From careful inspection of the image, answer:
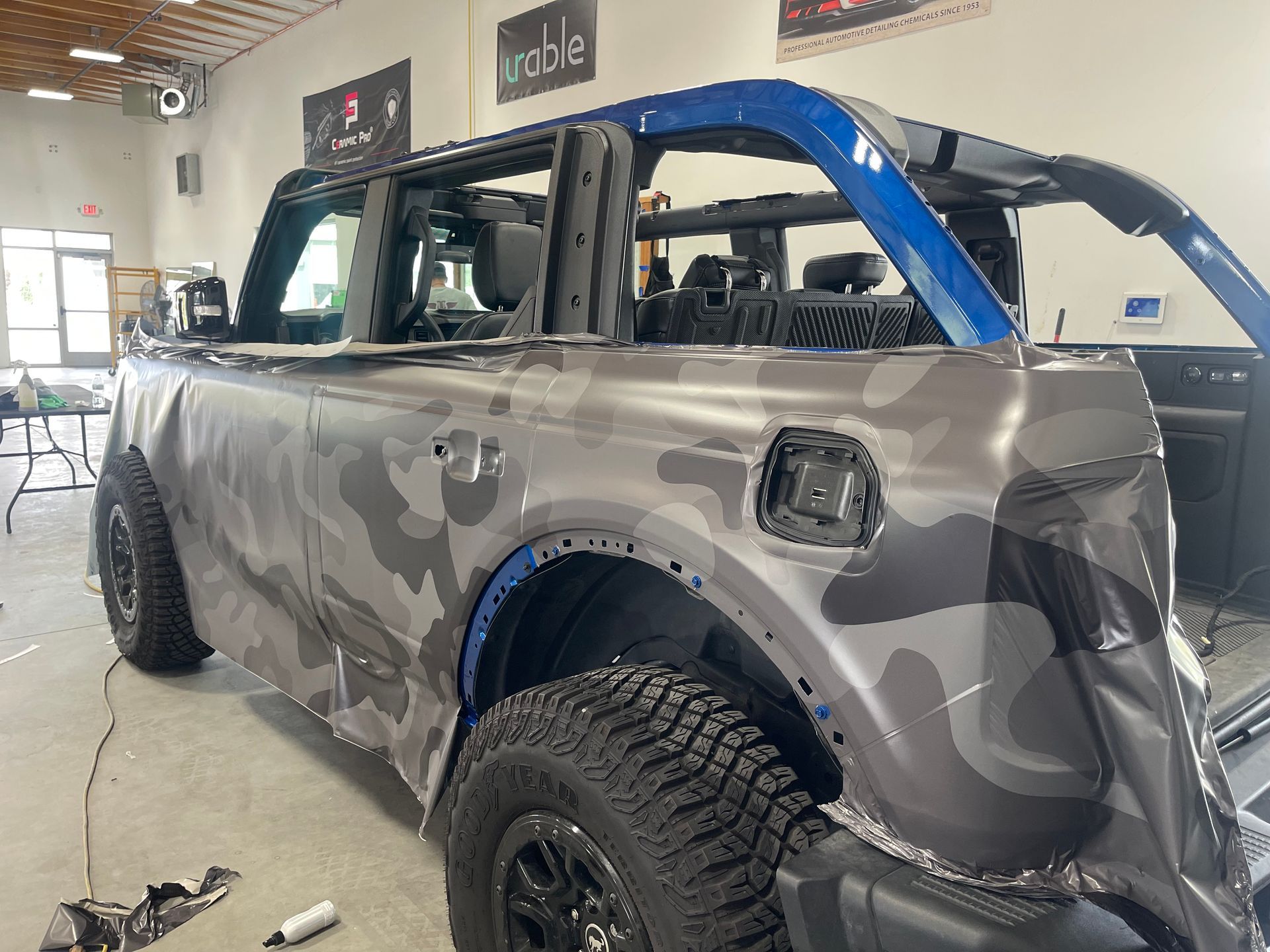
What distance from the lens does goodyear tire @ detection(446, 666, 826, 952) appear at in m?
1.13

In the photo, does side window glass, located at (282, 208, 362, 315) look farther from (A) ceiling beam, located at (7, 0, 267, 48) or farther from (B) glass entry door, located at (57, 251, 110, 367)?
(B) glass entry door, located at (57, 251, 110, 367)

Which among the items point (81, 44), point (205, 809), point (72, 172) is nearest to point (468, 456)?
point (205, 809)

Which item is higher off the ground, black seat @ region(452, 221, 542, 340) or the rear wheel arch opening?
black seat @ region(452, 221, 542, 340)

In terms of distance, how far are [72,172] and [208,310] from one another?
19.6 metres

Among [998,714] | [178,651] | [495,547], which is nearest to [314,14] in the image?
[178,651]

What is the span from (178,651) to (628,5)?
590cm

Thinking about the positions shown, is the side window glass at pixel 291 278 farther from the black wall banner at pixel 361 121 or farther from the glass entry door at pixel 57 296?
the glass entry door at pixel 57 296

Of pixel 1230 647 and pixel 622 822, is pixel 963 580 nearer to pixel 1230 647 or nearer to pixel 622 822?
pixel 622 822

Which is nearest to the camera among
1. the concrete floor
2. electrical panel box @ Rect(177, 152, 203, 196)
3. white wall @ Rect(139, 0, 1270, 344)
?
the concrete floor

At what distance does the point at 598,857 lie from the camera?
1216mm

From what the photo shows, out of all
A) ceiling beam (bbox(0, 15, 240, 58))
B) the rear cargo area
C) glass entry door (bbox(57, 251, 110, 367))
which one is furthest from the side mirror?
glass entry door (bbox(57, 251, 110, 367))

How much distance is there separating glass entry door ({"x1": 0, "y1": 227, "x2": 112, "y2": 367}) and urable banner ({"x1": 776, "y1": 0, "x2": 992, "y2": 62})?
1760 centimetres

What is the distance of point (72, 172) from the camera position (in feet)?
60.0

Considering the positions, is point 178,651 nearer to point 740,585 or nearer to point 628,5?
point 740,585
